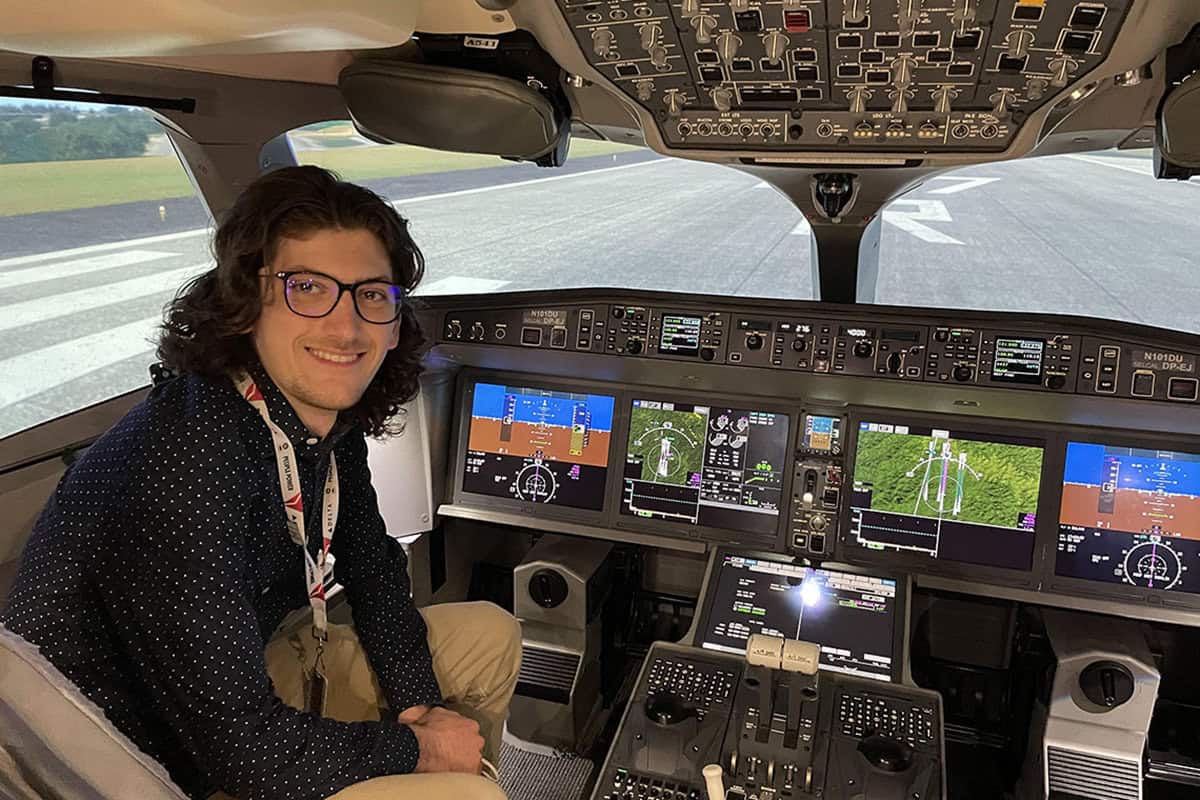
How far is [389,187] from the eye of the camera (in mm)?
2633

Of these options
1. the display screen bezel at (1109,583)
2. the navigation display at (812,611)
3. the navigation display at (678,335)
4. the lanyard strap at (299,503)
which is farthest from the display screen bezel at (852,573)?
the lanyard strap at (299,503)

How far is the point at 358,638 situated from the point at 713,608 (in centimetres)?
97

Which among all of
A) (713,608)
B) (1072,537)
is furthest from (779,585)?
(1072,537)

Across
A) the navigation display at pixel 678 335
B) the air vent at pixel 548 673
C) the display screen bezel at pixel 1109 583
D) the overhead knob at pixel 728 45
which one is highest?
the overhead knob at pixel 728 45

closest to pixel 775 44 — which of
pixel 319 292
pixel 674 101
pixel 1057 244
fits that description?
pixel 674 101

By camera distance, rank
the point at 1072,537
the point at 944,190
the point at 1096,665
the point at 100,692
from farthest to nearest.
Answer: the point at 944,190 → the point at 1072,537 → the point at 1096,665 → the point at 100,692

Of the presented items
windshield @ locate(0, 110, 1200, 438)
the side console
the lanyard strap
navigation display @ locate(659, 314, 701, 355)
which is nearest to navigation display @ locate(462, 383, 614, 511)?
navigation display @ locate(659, 314, 701, 355)

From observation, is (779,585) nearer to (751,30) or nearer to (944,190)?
(751,30)

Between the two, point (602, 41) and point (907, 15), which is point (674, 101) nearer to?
point (602, 41)

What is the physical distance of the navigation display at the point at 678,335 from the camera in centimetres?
237

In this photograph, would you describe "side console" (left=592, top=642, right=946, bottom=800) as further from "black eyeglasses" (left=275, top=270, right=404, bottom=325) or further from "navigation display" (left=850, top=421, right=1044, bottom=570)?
"black eyeglasses" (left=275, top=270, right=404, bottom=325)

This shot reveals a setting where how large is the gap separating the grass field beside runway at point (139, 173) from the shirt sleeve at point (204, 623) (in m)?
0.76

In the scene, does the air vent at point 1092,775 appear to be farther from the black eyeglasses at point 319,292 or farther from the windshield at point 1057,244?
the black eyeglasses at point 319,292

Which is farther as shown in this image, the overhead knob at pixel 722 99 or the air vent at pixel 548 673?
the air vent at pixel 548 673
